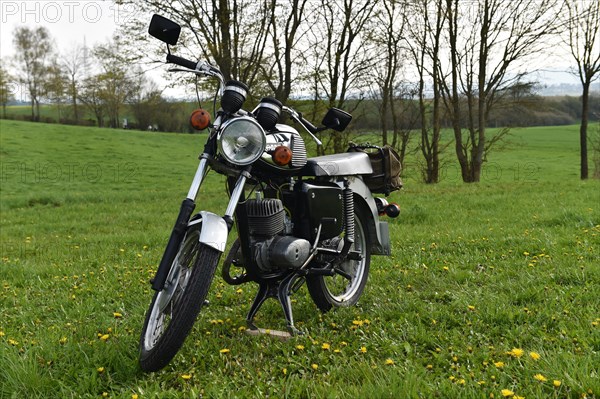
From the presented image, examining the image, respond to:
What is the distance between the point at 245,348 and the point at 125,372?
0.73 meters

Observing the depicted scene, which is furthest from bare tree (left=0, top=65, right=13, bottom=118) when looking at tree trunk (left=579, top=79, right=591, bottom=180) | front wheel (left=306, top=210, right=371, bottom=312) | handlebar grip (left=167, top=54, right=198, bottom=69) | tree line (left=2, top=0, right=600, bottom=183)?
handlebar grip (left=167, top=54, right=198, bottom=69)

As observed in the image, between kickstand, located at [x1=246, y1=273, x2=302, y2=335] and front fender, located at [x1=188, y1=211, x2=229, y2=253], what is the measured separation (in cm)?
88

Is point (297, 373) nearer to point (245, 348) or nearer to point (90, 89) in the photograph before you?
point (245, 348)

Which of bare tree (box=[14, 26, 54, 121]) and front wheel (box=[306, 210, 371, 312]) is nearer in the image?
front wheel (box=[306, 210, 371, 312])

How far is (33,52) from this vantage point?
51.2 m

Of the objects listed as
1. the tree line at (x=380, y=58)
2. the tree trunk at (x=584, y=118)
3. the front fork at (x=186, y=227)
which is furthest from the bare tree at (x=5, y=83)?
the front fork at (x=186, y=227)

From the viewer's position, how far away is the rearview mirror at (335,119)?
3771 millimetres

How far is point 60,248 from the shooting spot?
681cm

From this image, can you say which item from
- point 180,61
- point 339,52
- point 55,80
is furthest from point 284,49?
point 55,80

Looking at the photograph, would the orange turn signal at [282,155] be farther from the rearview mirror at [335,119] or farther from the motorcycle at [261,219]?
the rearview mirror at [335,119]

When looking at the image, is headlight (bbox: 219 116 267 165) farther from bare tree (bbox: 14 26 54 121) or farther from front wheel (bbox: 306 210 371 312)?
bare tree (bbox: 14 26 54 121)

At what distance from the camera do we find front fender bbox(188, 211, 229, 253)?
267 centimetres

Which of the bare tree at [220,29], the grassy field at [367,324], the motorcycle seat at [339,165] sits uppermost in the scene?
the bare tree at [220,29]

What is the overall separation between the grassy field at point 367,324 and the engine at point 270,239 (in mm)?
535
